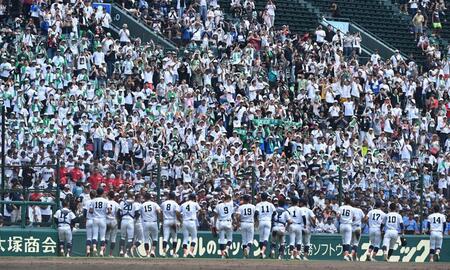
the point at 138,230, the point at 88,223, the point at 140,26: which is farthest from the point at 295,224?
the point at 140,26

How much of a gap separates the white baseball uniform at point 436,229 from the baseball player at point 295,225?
11.1 feet

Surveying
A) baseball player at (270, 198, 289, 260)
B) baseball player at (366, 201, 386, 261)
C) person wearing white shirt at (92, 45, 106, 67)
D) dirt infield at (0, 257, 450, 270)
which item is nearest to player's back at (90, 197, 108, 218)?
dirt infield at (0, 257, 450, 270)

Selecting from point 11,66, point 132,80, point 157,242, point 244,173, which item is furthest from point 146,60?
point 157,242

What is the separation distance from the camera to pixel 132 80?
4491 centimetres

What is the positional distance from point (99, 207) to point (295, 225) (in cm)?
490

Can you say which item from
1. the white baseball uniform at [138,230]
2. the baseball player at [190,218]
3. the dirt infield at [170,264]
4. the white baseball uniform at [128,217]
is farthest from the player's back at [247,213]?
the white baseball uniform at [128,217]

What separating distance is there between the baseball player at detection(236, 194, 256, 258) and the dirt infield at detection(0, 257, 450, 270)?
142 centimetres

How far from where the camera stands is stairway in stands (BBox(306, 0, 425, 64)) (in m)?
54.8

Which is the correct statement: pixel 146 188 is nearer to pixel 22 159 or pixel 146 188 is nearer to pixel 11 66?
pixel 22 159

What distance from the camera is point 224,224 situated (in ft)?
118

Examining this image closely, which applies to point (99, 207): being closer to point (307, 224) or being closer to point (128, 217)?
point (128, 217)

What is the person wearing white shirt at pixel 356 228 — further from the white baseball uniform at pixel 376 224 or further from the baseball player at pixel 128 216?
the baseball player at pixel 128 216

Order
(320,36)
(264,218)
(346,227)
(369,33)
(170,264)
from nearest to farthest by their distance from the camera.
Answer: (170,264) → (264,218) → (346,227) → (320,36) → (369,33)

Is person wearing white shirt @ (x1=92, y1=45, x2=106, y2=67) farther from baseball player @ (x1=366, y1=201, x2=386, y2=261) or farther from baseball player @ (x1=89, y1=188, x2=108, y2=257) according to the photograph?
baseball player @ (x1=366, y1=201, x2=386, y2=261)
